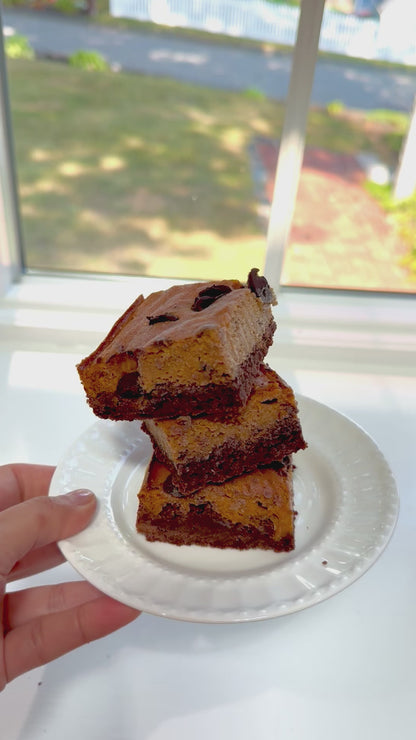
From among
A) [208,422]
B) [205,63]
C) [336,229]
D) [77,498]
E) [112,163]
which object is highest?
[205,63]

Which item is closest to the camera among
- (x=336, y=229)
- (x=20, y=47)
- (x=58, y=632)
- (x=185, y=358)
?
(x=58, y=632)

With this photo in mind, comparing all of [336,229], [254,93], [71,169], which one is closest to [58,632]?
[336,229]

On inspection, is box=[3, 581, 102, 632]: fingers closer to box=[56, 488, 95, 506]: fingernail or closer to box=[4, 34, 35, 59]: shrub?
box=[56, 488, 95, 506]: fingernail

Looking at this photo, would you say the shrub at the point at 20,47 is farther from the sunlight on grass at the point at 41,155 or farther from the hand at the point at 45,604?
the hand at the point at 45,604

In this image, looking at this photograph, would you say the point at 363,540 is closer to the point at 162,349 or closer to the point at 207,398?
the point at 207,398

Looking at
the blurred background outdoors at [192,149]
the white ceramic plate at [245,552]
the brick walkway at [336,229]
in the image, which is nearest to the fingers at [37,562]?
the white ceramic plate at [245,552]

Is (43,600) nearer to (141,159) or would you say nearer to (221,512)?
(221,512)

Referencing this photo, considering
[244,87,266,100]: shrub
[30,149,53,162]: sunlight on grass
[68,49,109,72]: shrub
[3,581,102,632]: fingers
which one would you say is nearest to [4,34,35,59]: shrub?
[68,49,109,72]: shrub
